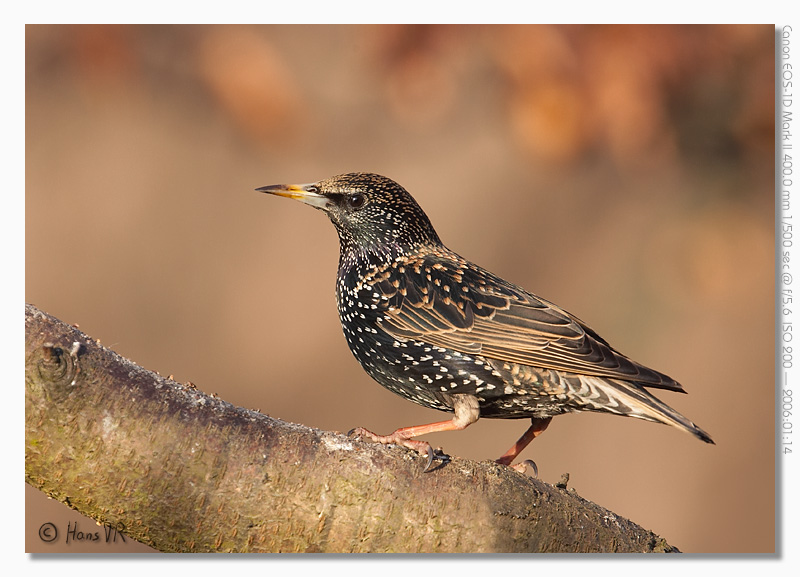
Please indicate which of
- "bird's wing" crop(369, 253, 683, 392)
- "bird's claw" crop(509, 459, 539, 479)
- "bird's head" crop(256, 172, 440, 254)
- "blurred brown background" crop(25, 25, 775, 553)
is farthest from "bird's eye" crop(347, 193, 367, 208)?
"bird's claw" crop(509, 459, 539, 479)

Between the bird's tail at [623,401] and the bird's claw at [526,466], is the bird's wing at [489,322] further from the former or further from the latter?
the bird's claw at [526,466]

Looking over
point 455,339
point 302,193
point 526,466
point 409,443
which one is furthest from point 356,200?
point 526,466

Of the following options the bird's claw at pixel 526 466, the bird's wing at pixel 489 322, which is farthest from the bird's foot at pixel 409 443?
the bird's claw at pixel 526 466

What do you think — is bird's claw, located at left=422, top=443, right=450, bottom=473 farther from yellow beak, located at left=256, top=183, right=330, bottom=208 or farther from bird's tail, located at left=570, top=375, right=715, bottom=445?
yellow beak, located at left=256, top=183, right=330, bottom=208

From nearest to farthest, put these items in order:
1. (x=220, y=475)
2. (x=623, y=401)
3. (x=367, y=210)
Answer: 1. (x=220, y=475)
2. (x=623, y=401)
3. (x=367, y=210)

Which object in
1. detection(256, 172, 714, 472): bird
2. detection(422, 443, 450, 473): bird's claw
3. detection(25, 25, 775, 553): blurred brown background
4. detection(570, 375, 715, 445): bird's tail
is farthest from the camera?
detection(25, 25, 775, 553): blurred brown background

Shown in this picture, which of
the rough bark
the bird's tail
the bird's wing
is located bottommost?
the rough bark

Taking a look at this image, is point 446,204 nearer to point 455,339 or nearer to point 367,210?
point 367,210
